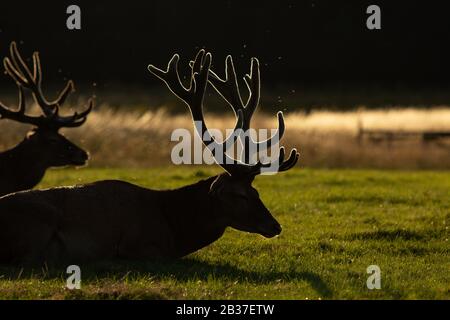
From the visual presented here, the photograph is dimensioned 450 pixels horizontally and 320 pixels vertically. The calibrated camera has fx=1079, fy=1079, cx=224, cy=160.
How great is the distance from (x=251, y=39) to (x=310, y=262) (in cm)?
3810

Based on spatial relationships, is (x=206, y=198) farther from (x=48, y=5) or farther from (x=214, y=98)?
(x=48, y=5)

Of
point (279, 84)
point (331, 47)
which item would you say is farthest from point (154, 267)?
point (331, 47)

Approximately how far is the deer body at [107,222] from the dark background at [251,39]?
33951 millimetres

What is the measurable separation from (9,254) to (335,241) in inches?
133

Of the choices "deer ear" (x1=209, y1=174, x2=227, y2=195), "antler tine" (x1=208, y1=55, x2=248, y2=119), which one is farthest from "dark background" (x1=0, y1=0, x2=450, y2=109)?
"deer ear" (x1=209, y1=174, x2=227, y2=195)

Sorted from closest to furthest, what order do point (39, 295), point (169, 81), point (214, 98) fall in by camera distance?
point (39, 295) → point (169, 81) → point (214, 98)

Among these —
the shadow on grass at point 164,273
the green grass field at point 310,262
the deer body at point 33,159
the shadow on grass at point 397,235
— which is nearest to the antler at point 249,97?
the green grass field at point 310,262

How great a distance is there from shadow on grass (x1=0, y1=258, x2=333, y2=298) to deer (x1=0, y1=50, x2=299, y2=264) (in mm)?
212

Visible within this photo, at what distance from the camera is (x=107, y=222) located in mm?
9312

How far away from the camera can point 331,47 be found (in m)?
47.6

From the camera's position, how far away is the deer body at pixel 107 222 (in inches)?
352
